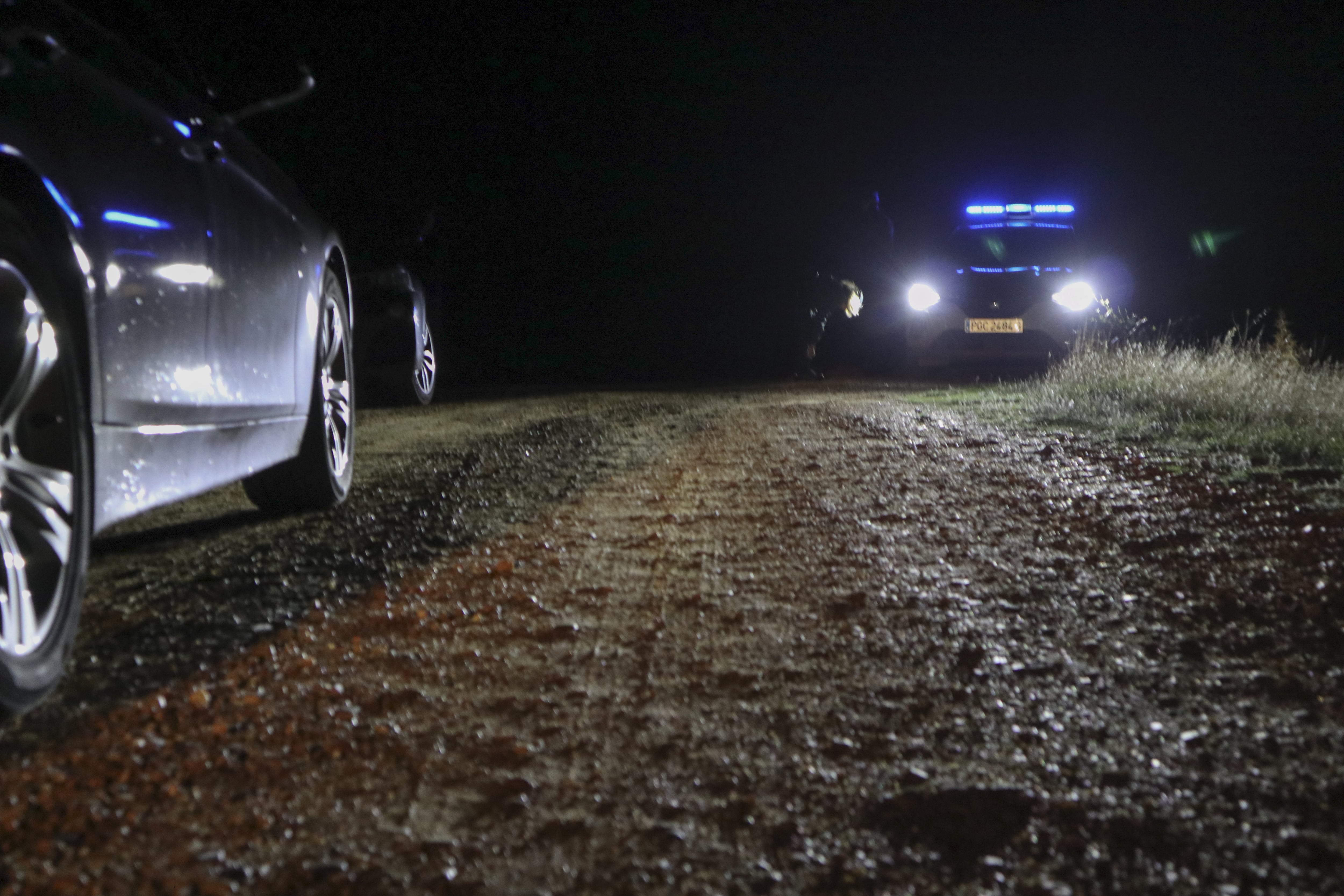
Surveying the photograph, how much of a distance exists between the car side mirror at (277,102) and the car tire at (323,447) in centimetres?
85

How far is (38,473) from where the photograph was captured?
254 cm

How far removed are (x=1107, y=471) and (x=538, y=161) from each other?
17.4 m

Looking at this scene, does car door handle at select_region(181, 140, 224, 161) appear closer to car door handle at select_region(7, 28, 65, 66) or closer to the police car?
car door handle at select_region(7, 28, 65, 66)

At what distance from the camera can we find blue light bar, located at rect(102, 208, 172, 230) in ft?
9.21

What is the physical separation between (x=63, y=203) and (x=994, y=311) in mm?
11725

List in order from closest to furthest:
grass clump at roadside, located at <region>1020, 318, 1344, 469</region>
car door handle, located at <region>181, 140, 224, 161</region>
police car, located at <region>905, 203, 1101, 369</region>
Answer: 1. car door handle, located at <region>181, 140, 224, 161</region>
2. grass clump at roadside, located at <region>1020, 318, 1344, 469</region>
3. police car, located at <region>905, 203, 1101, 369</region>

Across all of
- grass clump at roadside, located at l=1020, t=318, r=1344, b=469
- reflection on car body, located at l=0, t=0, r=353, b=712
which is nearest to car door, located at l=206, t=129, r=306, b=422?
reflection on car body, located at l=0, t=0, r=353, b=712

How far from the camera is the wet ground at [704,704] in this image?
1911 mm

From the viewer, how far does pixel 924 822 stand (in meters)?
2.03

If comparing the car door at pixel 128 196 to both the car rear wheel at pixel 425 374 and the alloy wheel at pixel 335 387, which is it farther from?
the car rear wheel at pixel 425 374

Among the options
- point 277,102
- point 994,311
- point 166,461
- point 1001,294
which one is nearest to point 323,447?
point 277,102

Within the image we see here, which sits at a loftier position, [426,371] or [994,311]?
[994,311]

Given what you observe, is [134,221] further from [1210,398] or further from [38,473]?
[1210,398]

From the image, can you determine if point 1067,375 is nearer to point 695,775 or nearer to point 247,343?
point 247,343
